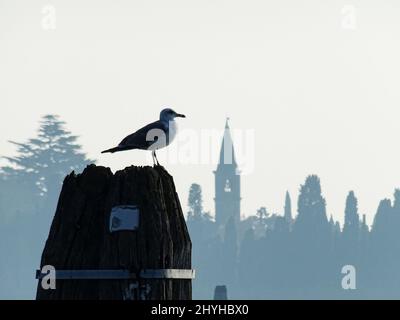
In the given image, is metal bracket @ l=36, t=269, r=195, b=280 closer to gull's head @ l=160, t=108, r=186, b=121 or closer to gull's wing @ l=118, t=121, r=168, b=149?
gull's wing @ l=118, t=121, r=168, b=149

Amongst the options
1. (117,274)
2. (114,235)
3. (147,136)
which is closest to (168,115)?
(147,136)

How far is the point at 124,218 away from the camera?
912 centimetres

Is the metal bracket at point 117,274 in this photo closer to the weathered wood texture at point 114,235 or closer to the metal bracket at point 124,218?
the weathered wood texture at point 114,235

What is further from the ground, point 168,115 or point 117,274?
point 168,115

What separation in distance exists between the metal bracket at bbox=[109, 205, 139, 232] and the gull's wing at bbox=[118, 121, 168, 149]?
171 inches

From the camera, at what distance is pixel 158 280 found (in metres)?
8.95

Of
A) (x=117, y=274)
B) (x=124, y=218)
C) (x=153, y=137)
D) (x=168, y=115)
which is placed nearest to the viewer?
(x=117, y=274)

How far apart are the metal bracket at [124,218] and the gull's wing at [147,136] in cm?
434

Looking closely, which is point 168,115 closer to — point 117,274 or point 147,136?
point 147,136

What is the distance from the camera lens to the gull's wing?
44.4 ft

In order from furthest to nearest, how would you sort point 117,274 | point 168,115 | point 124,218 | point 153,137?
point 168,115
point 153,137
point 124,218
point 117,274

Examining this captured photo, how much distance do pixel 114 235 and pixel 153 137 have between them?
4.39 meters
